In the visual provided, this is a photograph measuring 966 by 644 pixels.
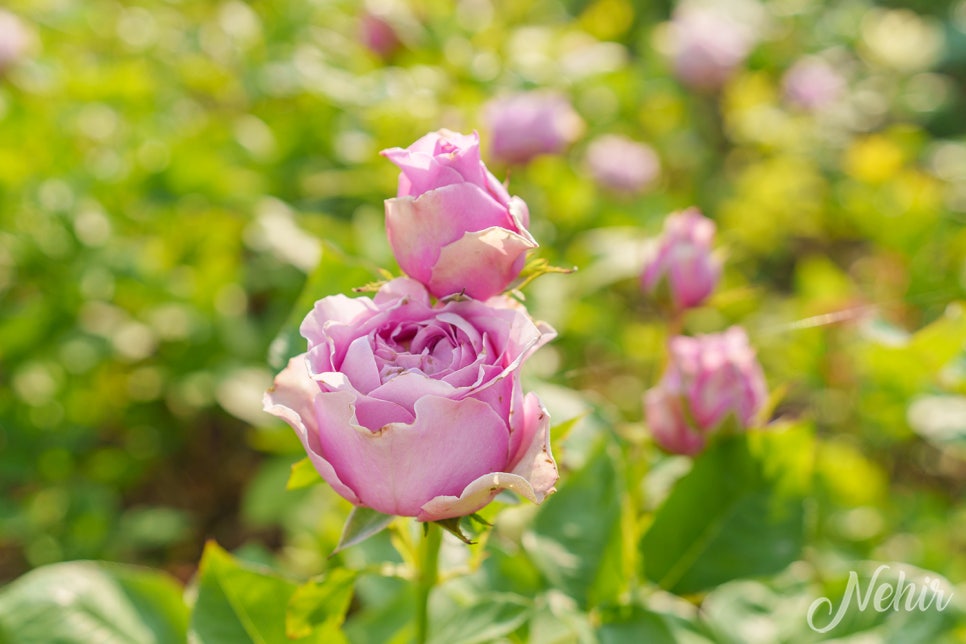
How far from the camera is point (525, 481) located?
47 centimetres

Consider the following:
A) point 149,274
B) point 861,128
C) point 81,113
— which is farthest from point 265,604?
point 861,128

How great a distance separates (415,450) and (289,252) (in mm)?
779

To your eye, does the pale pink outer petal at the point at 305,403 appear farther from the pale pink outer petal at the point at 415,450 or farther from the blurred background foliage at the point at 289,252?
the blurred background foliage at the point at 289,252

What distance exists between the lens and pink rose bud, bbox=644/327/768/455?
81 cm

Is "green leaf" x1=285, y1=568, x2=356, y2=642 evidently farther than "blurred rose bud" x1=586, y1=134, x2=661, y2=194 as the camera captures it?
No

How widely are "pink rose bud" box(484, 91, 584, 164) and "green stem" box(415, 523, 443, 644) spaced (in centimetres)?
92

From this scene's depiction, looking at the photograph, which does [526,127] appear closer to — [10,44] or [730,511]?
[730,511]

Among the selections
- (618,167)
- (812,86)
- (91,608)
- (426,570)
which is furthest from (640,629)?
(812,86)

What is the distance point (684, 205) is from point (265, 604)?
1.68 meters

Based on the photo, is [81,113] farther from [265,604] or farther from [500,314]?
[500,314]

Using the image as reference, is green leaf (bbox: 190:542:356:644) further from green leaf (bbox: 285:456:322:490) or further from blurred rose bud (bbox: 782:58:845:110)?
blurred rose bud (bbox: 782:58:845:110)

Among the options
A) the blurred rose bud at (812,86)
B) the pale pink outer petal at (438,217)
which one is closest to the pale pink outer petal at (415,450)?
the pale pink outer petal at (438,217)

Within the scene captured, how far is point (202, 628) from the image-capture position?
0.65m

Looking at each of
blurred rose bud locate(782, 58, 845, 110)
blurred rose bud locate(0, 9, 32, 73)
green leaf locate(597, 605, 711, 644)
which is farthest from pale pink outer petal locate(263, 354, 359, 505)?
blurred rose bud locate(782, 58, 845, 110)
